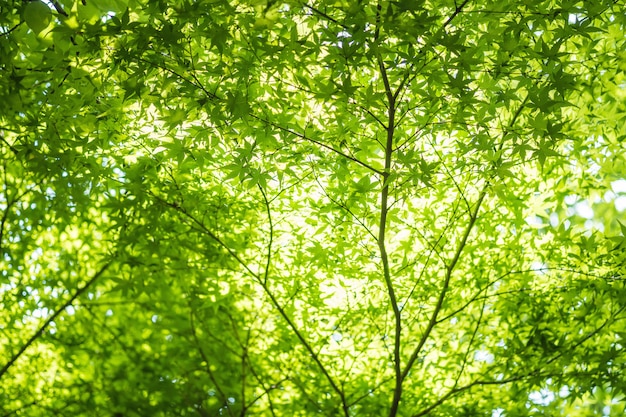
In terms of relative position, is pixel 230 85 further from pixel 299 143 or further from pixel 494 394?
pixel 494 394

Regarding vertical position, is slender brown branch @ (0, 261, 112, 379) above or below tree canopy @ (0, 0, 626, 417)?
above

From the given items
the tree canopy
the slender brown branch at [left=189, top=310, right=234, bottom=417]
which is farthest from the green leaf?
the slender brown branch at [left=189, top=310, right=234, bottom=417]

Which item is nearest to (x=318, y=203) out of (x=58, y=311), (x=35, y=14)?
(x=35, y=14)

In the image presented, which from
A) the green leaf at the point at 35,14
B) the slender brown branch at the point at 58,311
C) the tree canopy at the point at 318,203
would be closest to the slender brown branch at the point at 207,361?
the tree canopy at the point at 318,203

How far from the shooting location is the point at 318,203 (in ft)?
9.32

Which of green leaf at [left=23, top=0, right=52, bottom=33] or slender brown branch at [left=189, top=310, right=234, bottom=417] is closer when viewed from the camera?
green leaf at [left=23, top=0, right=52, bottom=33]

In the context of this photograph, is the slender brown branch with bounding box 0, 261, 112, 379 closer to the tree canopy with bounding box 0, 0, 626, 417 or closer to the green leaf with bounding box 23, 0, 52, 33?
the tree canopy with bounding box 0, 0, 626, 417

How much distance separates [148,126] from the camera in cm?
263

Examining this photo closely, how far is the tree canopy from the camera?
208cm

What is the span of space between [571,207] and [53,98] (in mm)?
2863

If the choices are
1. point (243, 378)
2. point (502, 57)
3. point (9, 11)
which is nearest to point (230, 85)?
point (9, 11)

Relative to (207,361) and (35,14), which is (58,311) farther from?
(35,14)

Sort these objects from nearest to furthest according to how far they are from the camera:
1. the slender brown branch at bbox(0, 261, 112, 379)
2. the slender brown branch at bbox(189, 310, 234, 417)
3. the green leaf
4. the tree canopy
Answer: the green leaf < the tree canopy < the slender brown branch at bbox(189, 310, 234, 417) < the slender brown branch at bbox(0, 261, 112, 379)

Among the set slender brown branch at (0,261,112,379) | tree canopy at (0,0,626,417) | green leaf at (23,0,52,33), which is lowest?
green leaf at (23,0,52,33)
